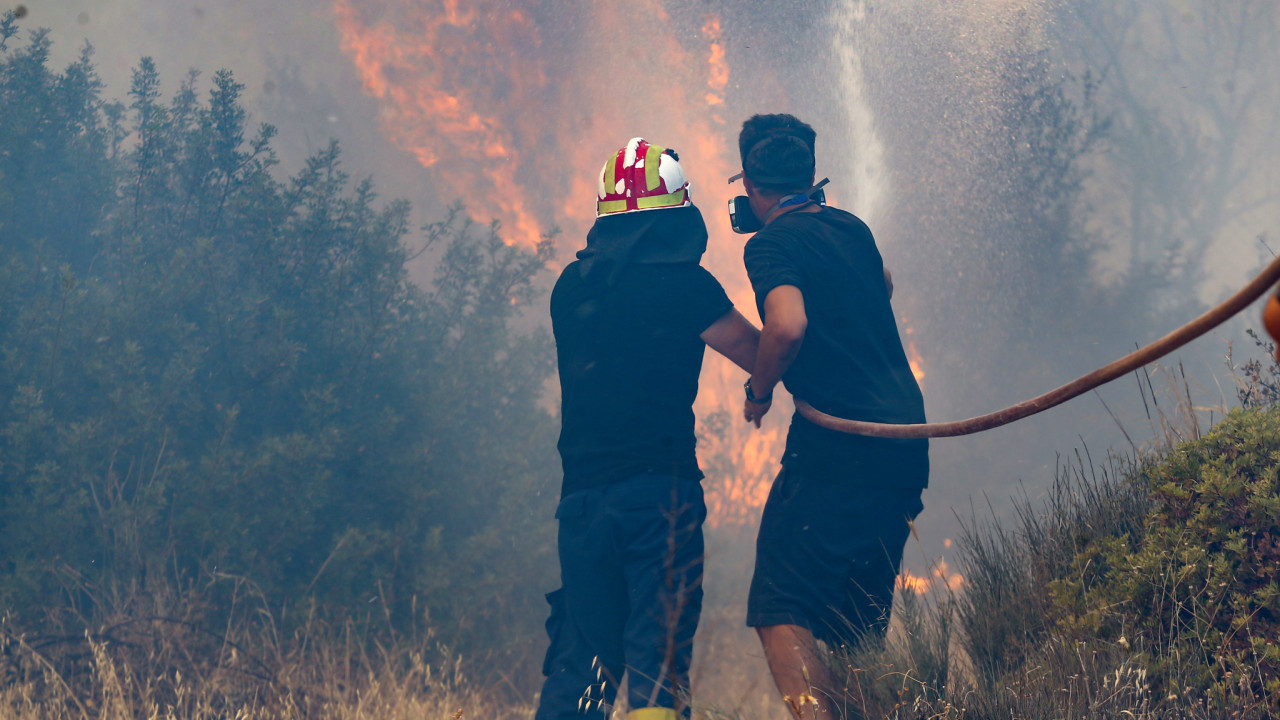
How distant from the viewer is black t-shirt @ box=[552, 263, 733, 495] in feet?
10.1

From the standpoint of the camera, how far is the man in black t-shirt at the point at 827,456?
3156mm

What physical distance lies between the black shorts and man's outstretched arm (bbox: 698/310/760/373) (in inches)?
18.4

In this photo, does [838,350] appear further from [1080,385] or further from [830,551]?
[1080,385]

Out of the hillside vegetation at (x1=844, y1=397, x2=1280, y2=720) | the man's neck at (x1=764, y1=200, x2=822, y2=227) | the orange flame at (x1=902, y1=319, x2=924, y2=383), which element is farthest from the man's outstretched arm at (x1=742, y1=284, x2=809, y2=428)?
the orange flame at (x1=902, y1=319, x2=924, y2=383)

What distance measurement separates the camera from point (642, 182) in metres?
3.34

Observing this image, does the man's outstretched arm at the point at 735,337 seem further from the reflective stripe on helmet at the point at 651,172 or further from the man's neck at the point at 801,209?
the reflective stripe on helmet at the point at 651,172

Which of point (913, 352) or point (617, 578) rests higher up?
point (913, 352)

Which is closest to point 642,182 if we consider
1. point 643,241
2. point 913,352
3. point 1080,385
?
point 643,241

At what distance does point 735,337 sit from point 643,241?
1.65 feet

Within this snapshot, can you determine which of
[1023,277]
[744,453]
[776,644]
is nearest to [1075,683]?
[776,644]

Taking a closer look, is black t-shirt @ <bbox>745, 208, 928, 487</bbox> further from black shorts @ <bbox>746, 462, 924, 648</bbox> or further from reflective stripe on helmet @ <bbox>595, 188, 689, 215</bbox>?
reflective stripe on helmet @ <bbox>595, 188, 689, 215</bbox>

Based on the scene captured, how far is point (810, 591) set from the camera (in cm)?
316

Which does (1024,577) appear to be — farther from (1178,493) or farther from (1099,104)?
(1099,104)

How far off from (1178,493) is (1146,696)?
66 cm
